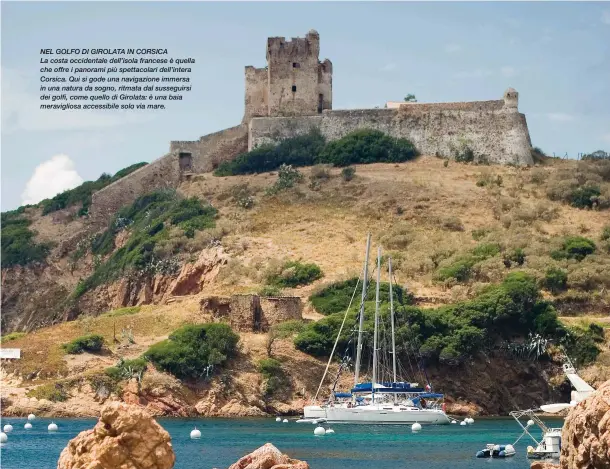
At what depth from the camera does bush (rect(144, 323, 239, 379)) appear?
2336 inches

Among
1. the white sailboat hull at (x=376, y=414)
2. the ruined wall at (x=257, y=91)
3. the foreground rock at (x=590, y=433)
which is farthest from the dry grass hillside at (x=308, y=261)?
the foreground rock at (x=590, y=433)

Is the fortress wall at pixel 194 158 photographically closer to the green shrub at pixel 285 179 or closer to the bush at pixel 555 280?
the green shrub at pixel 285 179

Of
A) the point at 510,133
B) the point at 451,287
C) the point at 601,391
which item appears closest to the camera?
the point at 601,391

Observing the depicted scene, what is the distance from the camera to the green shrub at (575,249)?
238 ft

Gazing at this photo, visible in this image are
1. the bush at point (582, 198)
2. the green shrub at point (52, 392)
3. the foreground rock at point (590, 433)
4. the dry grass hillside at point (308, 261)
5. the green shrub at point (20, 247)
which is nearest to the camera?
the foreground rock at point (590, 433)

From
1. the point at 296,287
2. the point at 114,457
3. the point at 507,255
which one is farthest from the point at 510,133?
the point at 114,457

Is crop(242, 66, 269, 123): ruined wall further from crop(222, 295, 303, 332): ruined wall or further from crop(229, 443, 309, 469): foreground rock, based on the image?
crop(229, 443, 309, 469): foreground rock

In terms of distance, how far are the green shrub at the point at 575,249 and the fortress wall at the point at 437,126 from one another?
11.9 m

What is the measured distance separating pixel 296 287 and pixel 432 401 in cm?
1614

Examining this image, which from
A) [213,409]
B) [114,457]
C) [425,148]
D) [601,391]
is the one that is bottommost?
[213,409]

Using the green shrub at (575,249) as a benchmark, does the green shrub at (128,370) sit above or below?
below

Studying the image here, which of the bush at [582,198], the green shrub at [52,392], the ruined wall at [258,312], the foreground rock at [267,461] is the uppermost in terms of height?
the bush at [582,198]

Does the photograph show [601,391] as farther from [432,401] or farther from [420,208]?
[420,208]

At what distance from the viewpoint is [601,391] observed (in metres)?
20.1
